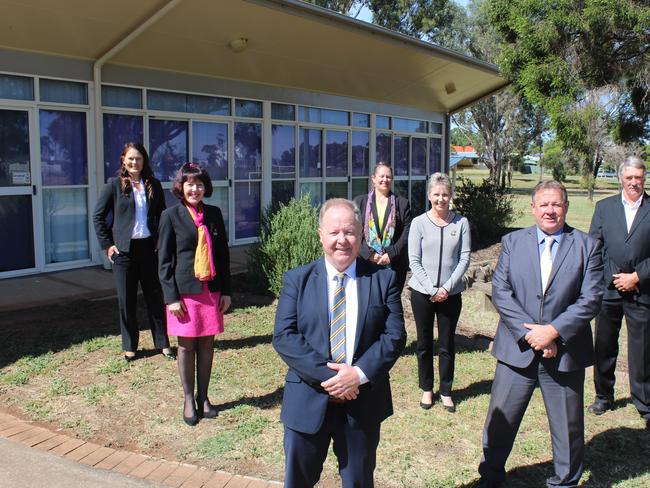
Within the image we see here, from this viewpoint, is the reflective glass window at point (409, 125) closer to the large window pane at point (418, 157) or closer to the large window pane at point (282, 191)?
the large window pane at point (418, 157)

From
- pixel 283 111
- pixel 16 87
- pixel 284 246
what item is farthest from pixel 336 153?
pixel 16 87

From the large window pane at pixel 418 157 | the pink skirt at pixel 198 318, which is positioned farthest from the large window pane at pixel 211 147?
the large window pane at pixel 418 157

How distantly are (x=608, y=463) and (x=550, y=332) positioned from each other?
1.25 metres

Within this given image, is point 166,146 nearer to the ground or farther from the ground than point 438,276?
farther from the ground

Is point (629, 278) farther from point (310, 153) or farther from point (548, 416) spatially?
point (310, 153)

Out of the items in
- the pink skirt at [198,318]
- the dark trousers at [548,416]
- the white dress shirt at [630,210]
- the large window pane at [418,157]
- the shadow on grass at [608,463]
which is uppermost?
the large window pane at [418,157]

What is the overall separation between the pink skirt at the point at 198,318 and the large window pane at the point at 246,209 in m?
7.54

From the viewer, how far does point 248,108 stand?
39.2 ft

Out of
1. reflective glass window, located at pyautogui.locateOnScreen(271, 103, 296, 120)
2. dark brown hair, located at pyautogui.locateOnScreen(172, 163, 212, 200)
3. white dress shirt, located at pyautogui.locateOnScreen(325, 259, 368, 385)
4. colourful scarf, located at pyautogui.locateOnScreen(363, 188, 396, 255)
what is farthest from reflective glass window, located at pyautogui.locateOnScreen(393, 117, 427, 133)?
white dress shirt, located at pyautogui.locateOnScreen(325, 259, 368, 385)

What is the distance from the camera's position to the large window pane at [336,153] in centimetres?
1405

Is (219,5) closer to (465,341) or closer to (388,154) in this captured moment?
(465,341)

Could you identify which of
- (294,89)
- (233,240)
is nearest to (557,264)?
(233,240)

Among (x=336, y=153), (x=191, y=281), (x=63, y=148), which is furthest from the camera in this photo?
(x=336, y=153)

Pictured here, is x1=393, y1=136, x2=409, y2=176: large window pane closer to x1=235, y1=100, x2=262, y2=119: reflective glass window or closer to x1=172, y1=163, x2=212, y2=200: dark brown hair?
x1=235, y1=100, x2=262, y2=119: reflective glass window
